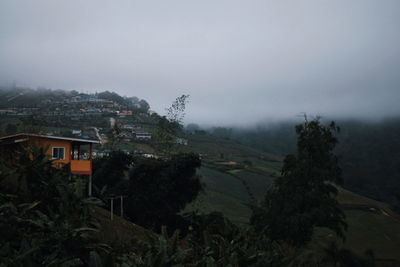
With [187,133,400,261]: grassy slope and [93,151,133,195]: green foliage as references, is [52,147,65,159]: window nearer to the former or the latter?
[93,151,133,195]: green foliage

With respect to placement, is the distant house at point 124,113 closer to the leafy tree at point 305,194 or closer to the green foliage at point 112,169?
the green foliage at point 112,169

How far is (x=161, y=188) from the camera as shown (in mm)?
23094

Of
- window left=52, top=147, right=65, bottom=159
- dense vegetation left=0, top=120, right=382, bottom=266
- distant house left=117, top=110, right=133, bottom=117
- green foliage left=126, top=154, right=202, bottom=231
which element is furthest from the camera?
distant house left=117, top=110, right=133, bottom=117

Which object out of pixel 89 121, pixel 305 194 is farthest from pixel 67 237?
pixel 89 121

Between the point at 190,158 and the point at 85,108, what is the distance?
218 feet

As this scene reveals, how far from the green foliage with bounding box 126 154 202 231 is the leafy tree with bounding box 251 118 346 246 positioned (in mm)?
5421

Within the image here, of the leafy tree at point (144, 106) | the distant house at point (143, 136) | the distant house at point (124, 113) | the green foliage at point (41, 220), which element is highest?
the leafy tree at point (144, 106)

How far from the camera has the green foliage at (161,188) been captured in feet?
75.3

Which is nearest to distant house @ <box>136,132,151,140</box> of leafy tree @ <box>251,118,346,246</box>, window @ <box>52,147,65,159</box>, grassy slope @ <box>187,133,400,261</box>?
grassy slope @ <box>187,133,400,261</box>

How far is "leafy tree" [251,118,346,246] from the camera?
21109 millimetres

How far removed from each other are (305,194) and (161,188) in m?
9.48

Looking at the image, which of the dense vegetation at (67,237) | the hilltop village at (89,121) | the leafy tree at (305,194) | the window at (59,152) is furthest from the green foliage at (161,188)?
the dense vegetation at (67,237)

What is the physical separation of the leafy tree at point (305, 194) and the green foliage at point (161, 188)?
5421 millimetres

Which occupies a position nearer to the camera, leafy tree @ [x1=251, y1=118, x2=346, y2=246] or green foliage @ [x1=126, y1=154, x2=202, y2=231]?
leafy tree @ [x1=251, y1=118, x2=346, y2=246]
